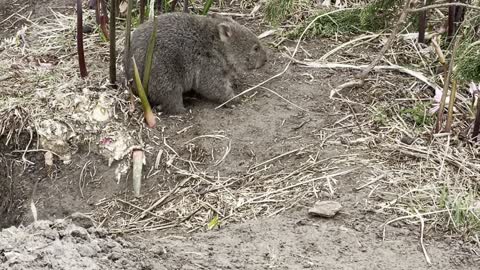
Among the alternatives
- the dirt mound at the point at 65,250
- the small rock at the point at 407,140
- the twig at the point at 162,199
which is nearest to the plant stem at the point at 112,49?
the twig at the point at 162,199

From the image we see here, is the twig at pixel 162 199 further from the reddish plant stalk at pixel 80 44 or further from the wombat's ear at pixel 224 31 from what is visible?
the wombat's ear at pixel 224 31

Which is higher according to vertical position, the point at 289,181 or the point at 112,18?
the point at 112,18

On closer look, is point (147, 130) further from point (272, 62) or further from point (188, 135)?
point (272, 62)

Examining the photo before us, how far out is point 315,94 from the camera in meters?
6.18

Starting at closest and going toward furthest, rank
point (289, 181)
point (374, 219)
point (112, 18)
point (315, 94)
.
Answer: point (374, 219) → point (289, 181) → point (112, 18) → point (315, 94)

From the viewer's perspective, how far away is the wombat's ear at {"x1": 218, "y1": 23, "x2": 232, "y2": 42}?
20.8 feet

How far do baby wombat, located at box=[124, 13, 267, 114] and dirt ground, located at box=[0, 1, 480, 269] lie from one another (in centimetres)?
14

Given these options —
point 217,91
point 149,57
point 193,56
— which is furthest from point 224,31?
point 149,57

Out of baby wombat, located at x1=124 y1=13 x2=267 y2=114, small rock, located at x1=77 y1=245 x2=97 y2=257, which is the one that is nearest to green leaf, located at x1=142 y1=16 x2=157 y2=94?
baby wombat, located at x1=124 y1=13 x2=267 y2=114

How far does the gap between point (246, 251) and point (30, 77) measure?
2.72 metres

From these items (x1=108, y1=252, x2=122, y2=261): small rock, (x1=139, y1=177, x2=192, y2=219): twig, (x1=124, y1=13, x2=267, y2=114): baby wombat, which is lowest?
(x1=139, y1=177, x2=192, y2=219): twig

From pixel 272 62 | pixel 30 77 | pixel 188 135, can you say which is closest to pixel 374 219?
pixel 188 135

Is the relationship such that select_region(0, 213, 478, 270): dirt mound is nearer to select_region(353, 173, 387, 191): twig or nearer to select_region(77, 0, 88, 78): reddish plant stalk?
select_region(353, 173, 387, 191): twig

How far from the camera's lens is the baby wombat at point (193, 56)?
234 inches
